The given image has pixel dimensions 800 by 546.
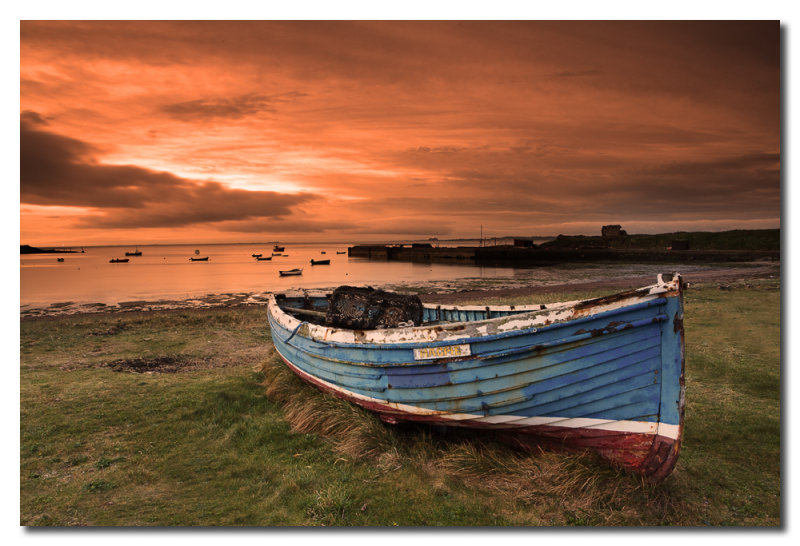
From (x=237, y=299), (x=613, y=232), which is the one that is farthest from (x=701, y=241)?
(x=237, y=299)

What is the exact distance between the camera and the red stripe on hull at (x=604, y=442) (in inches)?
141

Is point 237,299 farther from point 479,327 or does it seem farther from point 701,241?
point 701,241

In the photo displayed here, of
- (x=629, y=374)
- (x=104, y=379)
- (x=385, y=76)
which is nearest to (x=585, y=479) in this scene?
(x=629, y=374)

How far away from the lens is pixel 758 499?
150 inches

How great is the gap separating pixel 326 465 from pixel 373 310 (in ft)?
6.67

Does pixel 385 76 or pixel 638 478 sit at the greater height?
pixel 385 76

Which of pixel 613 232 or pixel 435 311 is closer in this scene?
pixel 435 311

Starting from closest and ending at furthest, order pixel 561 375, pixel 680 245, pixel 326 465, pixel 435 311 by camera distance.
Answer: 1. pixel 561 375
2. pixel 326 465
3. pixel 435 311
4. pixel 680 245

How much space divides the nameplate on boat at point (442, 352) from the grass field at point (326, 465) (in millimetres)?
890

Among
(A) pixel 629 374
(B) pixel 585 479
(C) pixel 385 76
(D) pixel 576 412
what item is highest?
(C) pixel 385 76

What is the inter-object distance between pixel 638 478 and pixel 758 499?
1.05 m

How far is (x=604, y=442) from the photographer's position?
378 cm

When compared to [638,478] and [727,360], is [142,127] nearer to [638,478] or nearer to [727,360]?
[638,478]

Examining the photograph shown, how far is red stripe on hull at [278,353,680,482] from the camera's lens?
3.57 m
